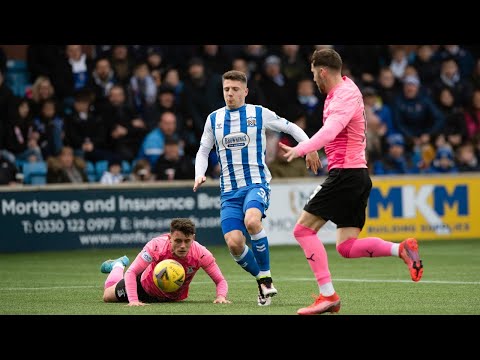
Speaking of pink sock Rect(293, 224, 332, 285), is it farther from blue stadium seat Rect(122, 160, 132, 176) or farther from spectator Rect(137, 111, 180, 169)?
spectator Rect(137, 111, 180, 169)

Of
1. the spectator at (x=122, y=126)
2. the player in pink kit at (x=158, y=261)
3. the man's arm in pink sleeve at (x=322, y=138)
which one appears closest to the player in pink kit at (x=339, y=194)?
the man's arm in pink sleeve at (x=322, y=138)

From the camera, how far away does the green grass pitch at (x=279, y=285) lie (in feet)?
30.4

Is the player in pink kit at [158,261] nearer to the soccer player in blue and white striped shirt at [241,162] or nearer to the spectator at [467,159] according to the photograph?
the soccer player in blue and white striped shirt at [241,162]

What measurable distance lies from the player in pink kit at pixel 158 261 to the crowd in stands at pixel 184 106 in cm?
822

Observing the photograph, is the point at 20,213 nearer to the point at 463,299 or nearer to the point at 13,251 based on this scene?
the point at 13,251

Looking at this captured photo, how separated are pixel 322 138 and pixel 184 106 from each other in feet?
37.7

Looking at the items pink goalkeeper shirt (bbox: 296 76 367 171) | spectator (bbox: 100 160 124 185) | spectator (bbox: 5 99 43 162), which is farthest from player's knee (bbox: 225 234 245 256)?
spectator (bbox: 5 99 43 162)

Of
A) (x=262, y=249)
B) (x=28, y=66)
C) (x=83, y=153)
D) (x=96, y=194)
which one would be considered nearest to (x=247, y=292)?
(x=262, y=249)

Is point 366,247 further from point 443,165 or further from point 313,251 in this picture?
point 443,165

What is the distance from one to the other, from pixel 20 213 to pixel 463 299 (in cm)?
930

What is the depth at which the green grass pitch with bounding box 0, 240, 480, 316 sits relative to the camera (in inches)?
365

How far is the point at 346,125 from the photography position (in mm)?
8781

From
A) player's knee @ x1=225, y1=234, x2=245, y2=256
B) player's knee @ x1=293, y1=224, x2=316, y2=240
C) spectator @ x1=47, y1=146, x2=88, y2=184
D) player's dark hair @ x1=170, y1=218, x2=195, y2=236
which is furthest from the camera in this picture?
spectator @ x1=47, y1=146, x2=88, y2=184

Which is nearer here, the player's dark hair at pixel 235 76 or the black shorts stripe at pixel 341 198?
the black shorts stripe at pixel 341 198
